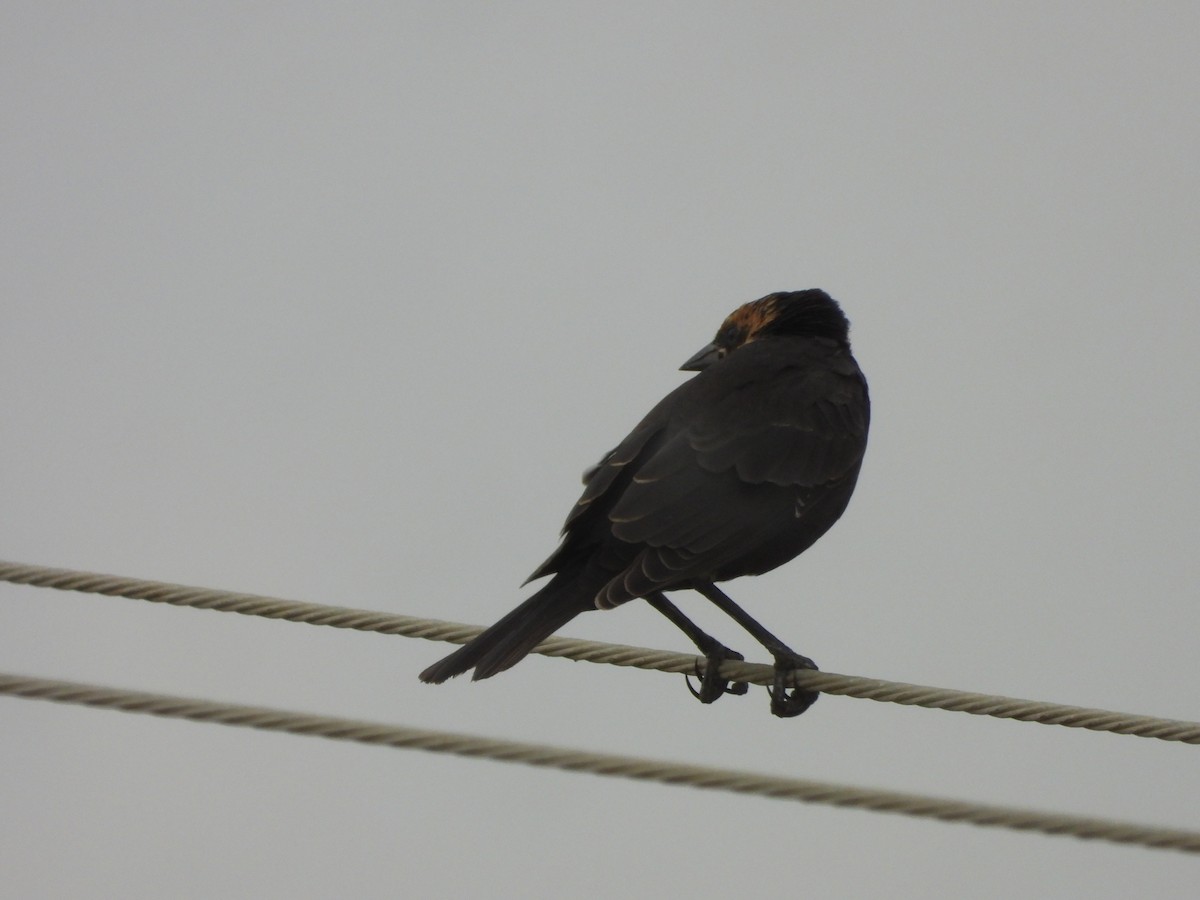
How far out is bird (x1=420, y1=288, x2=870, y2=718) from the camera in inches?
232

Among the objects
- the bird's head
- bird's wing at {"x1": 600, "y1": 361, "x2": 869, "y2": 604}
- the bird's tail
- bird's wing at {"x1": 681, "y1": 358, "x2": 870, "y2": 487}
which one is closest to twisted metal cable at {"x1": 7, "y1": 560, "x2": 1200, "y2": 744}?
the bird's tail

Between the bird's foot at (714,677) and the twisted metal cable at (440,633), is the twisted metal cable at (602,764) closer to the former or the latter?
the twisted metal cable at (440,633)

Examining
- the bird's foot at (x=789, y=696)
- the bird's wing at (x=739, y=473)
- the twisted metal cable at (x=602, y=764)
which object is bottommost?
the twisted metal cable at (x=602, y=764)

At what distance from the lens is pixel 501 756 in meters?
4.16

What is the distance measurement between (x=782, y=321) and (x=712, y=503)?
7.00 ft

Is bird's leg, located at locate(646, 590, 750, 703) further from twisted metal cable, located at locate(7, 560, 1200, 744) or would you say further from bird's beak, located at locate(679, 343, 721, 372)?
bird's beak, located at locate(679, 343, 721, 372)

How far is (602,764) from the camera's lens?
13.7 feet

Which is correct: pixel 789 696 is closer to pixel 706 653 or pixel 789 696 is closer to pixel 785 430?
pixel 706 653

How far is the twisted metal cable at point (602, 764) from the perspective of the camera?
4.08 meters

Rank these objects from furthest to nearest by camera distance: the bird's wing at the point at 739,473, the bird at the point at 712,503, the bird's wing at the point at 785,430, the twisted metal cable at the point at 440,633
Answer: the bird's wing at the point at 785,430 < the bird's wing at the point at 739,473 < the bird at the point at 712,503 < the twisted metal cable at the point at 440,633

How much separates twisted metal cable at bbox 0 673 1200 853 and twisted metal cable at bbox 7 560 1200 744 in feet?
1.90

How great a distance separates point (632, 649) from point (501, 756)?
3.07ft

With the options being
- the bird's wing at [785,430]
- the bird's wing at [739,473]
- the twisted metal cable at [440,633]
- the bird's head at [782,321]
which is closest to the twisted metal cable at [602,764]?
the twisted metal cable at [440,633]

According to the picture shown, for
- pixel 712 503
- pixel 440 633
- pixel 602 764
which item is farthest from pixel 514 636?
pixel 602 764
